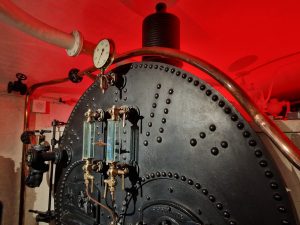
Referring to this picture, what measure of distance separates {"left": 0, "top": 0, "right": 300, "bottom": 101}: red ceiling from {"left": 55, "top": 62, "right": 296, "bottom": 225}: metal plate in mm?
746

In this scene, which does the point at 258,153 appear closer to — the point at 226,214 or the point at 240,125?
the point at 240,125

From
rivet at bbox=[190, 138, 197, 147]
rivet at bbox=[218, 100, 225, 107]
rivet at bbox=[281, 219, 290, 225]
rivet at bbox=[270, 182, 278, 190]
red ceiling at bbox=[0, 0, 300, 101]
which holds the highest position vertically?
red ceiling at bbox=[0, 0, 300, 101]

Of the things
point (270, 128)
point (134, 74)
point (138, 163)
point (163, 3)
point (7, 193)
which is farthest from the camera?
point (7, 193)

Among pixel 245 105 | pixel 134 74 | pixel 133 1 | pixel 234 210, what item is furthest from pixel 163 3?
pixel 234 210

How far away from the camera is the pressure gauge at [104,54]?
1.49 m

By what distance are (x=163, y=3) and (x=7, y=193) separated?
148 inches

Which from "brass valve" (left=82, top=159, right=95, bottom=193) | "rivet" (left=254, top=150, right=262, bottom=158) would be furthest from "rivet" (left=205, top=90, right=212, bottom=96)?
"brass valve" (left=82, top=159, right=95, bottom=193)

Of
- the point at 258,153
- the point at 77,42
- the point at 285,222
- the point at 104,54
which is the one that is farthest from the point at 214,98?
the point at 77,42

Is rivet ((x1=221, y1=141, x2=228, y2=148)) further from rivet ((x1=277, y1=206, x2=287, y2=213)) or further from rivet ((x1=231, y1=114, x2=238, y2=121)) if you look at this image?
rivet ((x1=277, y1=206, x2=287, y2=213))

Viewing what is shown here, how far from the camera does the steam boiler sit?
2.98 ft

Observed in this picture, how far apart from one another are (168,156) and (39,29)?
1.38m

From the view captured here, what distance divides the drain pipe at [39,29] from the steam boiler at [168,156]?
284 millimetres

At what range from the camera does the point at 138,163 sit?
1321mm

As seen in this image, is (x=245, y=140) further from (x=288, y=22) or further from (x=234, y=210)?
(x=288, y=22)
